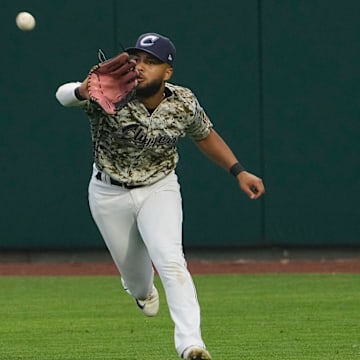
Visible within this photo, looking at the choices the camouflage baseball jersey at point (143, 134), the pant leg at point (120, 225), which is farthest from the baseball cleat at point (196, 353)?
the camouflage baseball jersey at point (143, 134)

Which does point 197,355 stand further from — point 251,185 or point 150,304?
point 150,304

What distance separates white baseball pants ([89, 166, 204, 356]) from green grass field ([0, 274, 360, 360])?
0.62 metres

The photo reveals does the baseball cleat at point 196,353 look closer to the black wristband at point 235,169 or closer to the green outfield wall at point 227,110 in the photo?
the black wristband at point 235,169

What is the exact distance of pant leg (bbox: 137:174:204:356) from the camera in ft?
21.7

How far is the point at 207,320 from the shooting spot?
979cm

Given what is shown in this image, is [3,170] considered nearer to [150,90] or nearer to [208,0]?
[208,0]

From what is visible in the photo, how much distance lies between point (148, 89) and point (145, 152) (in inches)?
14.4

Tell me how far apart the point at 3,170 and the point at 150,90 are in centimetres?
862

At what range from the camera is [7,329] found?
9367mm

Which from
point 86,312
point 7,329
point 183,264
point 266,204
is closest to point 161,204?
point 183,264

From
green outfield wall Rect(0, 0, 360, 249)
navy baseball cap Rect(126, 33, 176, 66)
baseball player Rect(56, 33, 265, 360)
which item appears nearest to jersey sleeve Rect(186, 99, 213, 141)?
baseball player Rect(56, 33, 265, 360)

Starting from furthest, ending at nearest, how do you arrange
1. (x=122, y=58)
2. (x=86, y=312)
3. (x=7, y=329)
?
(x=86, y=312), (x=7, y=329), (x=122, y=58)

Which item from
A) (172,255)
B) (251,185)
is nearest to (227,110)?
(251,185)

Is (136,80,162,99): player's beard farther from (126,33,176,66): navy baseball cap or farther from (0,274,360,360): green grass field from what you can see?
(0,274,360,360): green grass field
